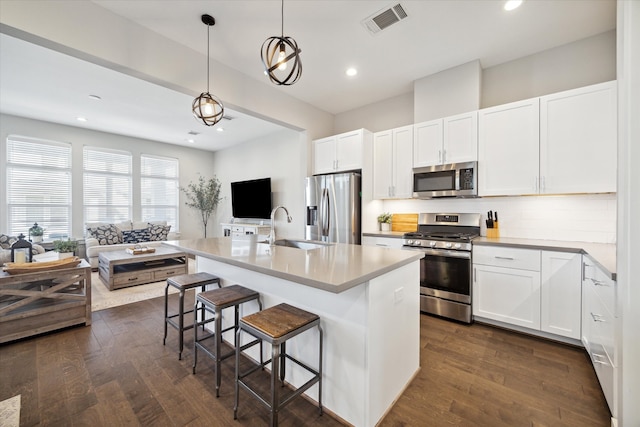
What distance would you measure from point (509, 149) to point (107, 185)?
7786 millimetres

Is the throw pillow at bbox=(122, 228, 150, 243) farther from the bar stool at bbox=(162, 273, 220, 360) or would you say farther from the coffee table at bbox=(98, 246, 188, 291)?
the bar stool at bbox=(162, 273, 220, 360)

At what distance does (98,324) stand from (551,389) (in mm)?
4255

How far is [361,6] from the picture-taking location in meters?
2.34

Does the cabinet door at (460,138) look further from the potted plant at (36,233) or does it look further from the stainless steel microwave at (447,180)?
the potted plant at (36,233)

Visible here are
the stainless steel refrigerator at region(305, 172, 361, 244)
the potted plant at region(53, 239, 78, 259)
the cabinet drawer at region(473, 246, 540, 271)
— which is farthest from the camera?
the potted plant at region(53, 239, 78, 259)

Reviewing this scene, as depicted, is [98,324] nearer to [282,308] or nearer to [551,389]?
[282,308]

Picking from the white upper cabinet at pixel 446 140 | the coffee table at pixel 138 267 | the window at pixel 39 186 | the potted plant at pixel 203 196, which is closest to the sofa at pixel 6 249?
the coffee table at pixel 138 267

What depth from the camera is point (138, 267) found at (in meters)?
4.56

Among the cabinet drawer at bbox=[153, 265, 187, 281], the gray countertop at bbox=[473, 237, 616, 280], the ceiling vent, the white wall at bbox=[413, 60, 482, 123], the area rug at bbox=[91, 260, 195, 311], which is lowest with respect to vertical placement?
the area rug at bbox=[91, 260, 195, 311]

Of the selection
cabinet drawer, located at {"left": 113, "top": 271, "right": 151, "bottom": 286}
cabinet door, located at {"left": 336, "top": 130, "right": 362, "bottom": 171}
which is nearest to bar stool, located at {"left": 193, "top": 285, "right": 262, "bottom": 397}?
cabinet door, located at {"left": 336, "top": 130, "right": 362, "bottom": 171}

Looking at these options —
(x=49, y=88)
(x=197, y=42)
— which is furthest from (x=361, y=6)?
(x=49, y=88)

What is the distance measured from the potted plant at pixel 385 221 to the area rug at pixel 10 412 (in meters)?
3.86

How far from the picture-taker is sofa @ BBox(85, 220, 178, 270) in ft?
17.3

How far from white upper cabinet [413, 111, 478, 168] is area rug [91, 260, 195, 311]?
415 centimetres
